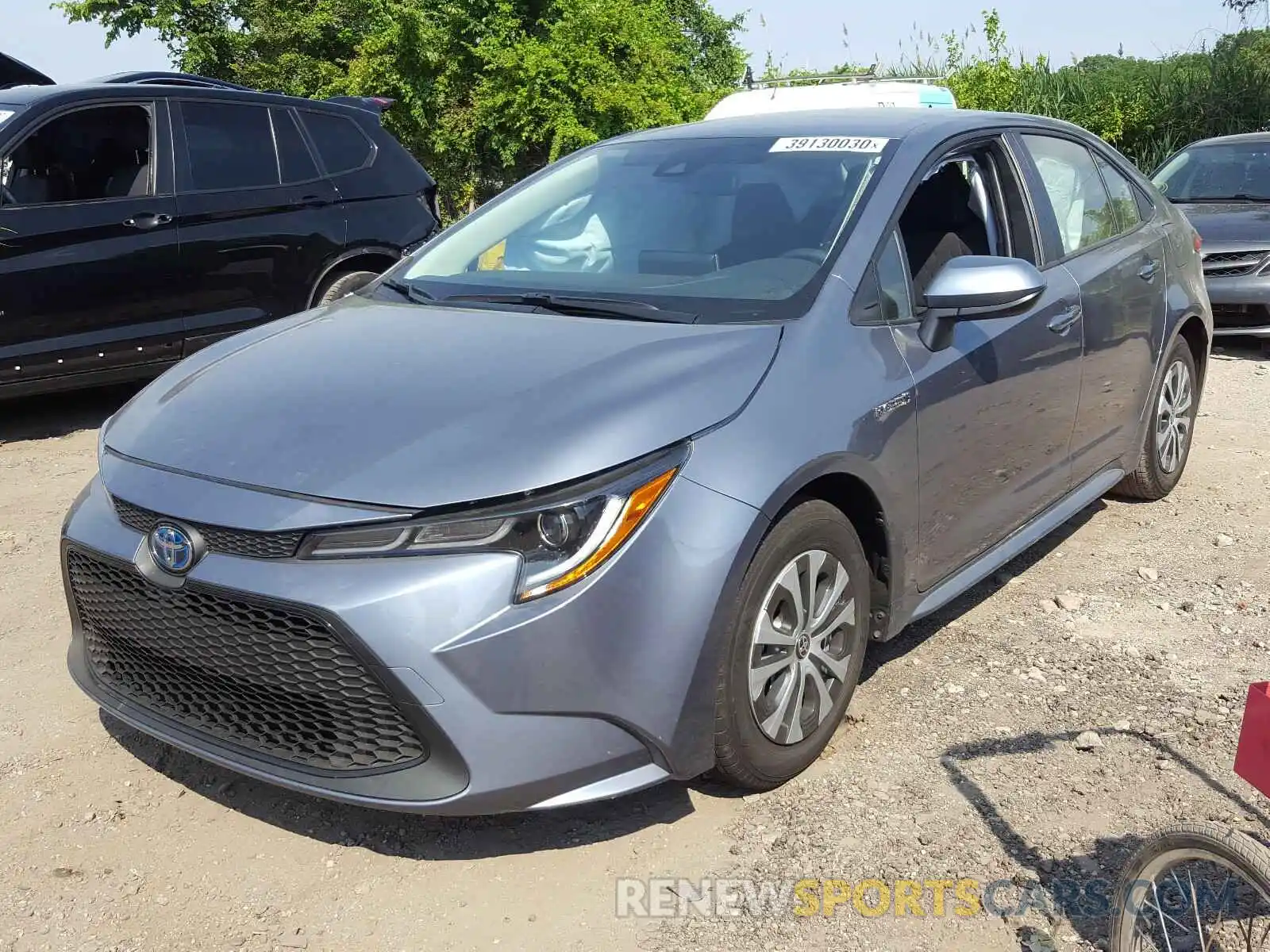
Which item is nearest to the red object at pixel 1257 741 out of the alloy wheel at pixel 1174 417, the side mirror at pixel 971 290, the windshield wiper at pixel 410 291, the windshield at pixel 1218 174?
the side mirror at pixel 971 290

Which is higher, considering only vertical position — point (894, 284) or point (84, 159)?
point (84, 159)

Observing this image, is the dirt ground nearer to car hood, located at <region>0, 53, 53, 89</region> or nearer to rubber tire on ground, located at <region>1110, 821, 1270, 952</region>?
rubber tire on ground, located at <region>1110, 821, 1270, 952</region>

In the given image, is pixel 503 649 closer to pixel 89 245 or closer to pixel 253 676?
pixel 253 676

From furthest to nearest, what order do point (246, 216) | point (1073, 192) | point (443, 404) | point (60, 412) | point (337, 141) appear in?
point (337, 141) → point (60, 412) → point (246, 216) → point (1073, 192) → point (443, 404)

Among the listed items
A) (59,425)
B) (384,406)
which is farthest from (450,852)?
(59,425)

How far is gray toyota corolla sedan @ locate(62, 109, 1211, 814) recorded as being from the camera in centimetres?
248

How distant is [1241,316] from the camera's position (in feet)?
28.8

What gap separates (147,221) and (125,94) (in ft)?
2.33

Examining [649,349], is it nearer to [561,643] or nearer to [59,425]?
[561,643]

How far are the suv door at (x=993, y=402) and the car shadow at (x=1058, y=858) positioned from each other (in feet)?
1.66

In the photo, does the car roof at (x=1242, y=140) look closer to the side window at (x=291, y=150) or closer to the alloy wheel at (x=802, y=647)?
the side window at (x=291, y=150)

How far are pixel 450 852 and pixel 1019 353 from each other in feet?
7.32

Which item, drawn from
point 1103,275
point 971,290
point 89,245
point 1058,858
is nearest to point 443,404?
point 971,290

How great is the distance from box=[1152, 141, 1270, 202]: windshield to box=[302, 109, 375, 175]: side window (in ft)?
20.6
